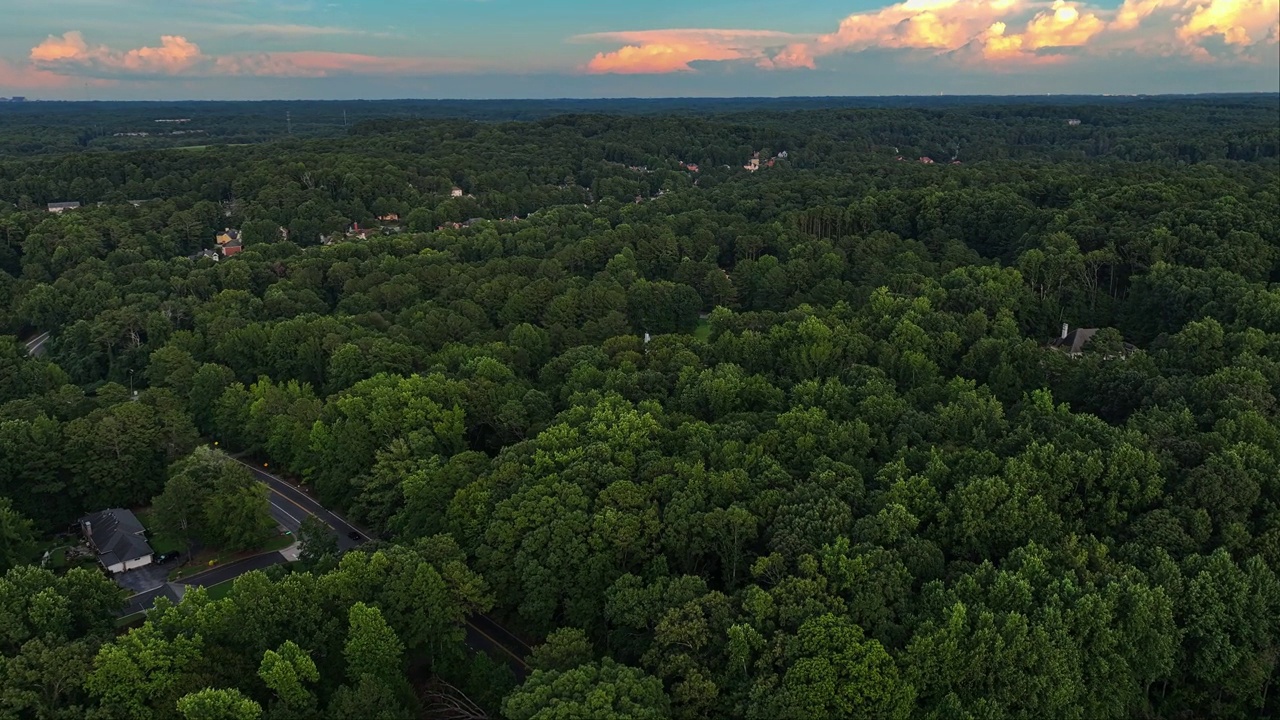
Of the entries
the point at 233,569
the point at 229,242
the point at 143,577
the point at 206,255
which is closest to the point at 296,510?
the point at 233,569

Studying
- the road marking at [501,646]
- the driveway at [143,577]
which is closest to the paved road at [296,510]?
the driveway at [143,577]

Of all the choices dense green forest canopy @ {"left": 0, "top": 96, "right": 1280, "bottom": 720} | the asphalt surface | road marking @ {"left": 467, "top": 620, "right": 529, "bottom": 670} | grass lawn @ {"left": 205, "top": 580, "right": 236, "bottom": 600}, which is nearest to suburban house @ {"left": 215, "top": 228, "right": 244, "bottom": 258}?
dense green forest canopy @ {"left": 0, "top": 96, "right": 1280, "bottom": 720}

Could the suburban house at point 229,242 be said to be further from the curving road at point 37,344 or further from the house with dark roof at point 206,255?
the curving road at point 37,344

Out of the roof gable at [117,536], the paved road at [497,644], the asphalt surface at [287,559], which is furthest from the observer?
the roof gable at [117,536]

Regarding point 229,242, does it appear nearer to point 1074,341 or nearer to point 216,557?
point 216,557

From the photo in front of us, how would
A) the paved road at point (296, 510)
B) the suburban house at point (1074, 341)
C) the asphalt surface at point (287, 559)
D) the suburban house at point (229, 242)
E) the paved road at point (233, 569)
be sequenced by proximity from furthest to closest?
the suburban house at point (229, 242) → the suburban house at point (1074, 341) → the paved road at point (296, 510) → the paved road at point (233, 569) → the asphalt surface at point (287, 559)


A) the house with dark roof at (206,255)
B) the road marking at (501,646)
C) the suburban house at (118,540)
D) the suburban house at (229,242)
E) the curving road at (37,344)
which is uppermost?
the suburban house at (229,242)

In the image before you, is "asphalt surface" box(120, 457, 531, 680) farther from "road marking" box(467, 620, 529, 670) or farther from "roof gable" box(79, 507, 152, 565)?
"roof gable" box(79, 507, 152, 565)

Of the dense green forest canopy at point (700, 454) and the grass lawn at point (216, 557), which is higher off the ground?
the dense green forest canopy at point (700, 454)
